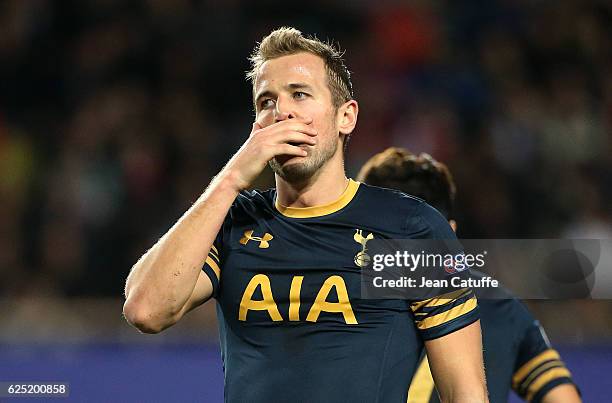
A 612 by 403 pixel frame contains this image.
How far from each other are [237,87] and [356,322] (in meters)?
5.81

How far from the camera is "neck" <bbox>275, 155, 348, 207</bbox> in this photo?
9.22 feet

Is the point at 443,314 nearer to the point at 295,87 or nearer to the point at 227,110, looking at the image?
the point at 295,87

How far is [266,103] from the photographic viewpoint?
280 centimetres

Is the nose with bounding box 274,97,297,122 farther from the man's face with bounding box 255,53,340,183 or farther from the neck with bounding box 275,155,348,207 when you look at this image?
the neck with bounding box 275,155,348,207

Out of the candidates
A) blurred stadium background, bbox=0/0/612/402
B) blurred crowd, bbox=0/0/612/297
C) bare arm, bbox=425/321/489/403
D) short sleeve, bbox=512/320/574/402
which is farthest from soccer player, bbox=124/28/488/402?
blurred crowd, bbox=0/0/612/297

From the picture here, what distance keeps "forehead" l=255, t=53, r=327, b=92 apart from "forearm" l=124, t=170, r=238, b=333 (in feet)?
1.26

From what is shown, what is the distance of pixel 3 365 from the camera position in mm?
4812

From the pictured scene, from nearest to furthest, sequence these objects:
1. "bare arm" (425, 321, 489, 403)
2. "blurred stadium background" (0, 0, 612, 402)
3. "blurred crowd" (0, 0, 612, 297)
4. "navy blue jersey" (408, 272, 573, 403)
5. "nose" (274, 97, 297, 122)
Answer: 1. "bare arm" (425, 321, 489, 403)
2. "nose" (274, 97, 297, 122)
3. "navy blue jersey" (408, 272, 573, 403)
4. "blurred stadium background" (0, 0, 612, 402)
5. "blurred crowd" (0, 0, 612, 297)

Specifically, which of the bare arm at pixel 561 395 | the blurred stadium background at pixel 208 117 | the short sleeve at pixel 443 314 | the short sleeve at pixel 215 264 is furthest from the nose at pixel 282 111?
the blurred stadium background at pixel 208 117

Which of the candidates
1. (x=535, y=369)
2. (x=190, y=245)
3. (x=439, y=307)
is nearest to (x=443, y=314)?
(x=439, y=307)

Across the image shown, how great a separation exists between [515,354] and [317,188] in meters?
1.05

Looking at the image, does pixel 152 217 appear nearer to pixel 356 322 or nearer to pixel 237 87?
pixel 237 87

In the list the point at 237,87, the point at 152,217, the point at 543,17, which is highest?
the point at 543,17

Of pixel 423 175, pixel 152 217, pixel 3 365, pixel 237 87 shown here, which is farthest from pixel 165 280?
pixel 237 87
